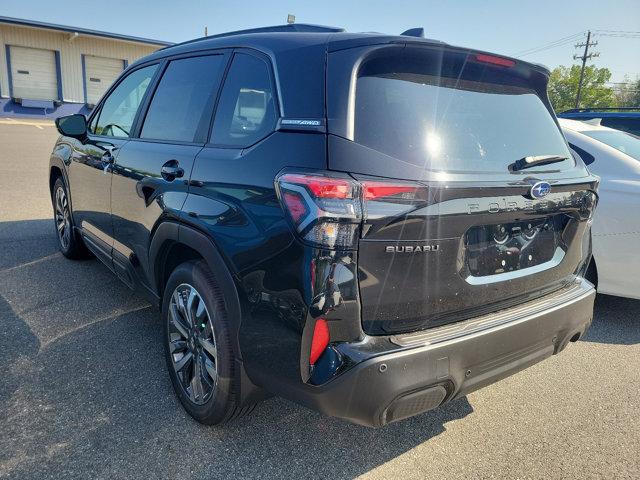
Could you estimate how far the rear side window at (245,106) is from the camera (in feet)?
7.31

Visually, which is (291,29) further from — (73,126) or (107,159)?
(73,126)

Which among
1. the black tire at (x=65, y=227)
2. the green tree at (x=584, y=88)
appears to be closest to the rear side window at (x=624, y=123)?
the black tire at (x=65, y=227)

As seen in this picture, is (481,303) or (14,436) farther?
(14,436)

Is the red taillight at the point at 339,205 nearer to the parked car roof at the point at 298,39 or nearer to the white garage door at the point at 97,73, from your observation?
the parked car roof at the point at 298,39

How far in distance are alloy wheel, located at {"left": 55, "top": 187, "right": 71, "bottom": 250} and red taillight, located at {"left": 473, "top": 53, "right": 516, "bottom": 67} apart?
153 inches

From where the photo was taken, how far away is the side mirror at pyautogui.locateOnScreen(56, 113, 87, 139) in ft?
13.4

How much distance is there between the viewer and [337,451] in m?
2.43

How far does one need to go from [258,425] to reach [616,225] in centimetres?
303

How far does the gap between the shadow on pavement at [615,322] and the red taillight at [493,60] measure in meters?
2.39

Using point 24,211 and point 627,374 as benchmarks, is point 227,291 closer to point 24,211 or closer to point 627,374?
point 627,374

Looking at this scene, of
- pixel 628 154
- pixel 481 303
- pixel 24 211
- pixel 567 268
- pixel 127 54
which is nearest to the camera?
pixel 481 303

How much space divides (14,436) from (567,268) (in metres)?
2.81

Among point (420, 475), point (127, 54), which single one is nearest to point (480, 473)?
point (420, 475)

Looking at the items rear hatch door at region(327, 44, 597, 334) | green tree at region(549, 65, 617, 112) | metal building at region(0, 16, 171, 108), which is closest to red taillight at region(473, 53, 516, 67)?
rear hatch door at region(327, 44, 597, 334)
